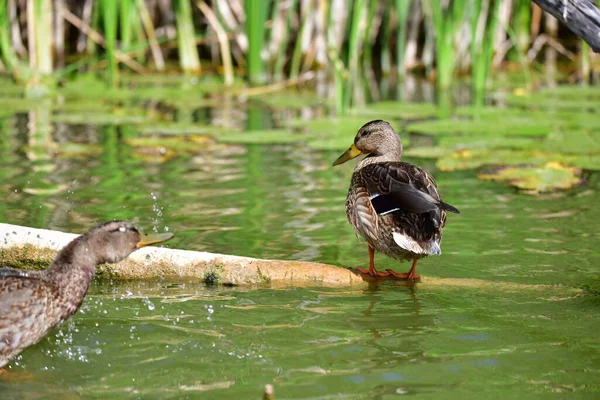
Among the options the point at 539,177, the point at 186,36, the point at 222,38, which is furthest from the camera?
the point at 186,36

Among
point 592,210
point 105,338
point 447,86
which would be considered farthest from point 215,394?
point 447,86

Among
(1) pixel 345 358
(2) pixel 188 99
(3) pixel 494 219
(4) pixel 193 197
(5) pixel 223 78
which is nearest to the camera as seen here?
(1) pixel 345 358

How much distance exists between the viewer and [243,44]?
14.4 meters

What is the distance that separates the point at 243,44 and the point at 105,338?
9959 mm

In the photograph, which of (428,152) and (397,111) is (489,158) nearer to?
(428,152)

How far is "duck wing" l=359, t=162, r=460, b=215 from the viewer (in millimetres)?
5473

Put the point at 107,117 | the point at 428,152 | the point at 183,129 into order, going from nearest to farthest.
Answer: the point at 428,152, the point at 183,129, the point at 107,117

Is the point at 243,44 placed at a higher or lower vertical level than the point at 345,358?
higher

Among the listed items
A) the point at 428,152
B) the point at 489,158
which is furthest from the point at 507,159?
the point at 428,152

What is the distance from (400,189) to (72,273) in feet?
6.30

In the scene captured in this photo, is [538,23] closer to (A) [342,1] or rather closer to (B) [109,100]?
(A) [342,1]

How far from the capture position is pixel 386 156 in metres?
6.87

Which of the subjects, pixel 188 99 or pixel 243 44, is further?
pixel 243 44

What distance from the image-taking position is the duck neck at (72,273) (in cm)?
464
